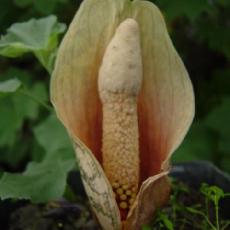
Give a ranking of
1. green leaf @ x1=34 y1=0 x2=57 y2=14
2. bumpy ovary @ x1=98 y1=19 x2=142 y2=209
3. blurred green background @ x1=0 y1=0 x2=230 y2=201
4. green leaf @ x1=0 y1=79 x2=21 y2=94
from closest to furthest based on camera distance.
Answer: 1. bumpy ovary @ x1=98 y1=19 x2=142 y2=209
2. green leaf @ x1=0 y1=79 x2=21 y2=94
3. blurred green background @ x1=0 y1=0 x2=230 y2=201
4. green leaf @ x1=34 y1=0 x2=57 y2=14

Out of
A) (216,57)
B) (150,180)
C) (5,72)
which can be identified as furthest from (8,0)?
(150,180)

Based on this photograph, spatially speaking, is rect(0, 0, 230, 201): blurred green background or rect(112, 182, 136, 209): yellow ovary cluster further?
rect(0, 0, 230, 201): blurred green background

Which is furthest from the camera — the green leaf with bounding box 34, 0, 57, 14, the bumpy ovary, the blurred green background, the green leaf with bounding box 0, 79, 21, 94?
the green leaf with bounding box 34, 0, 57, 14

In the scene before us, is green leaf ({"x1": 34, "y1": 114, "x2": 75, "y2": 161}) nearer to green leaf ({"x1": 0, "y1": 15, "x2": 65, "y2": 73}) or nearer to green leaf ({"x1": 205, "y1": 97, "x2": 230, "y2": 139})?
green leaf ({"x1": 0, "y1": 15, "x2": 65, "y2": 73})

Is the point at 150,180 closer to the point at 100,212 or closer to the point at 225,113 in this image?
the point at 100,212

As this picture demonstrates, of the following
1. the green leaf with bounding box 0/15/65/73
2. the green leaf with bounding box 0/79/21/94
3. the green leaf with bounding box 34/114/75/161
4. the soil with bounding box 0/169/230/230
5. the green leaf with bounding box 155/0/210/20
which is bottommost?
the soil with bounding box 0/169/230/230

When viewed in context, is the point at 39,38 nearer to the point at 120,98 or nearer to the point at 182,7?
the point at 120,98

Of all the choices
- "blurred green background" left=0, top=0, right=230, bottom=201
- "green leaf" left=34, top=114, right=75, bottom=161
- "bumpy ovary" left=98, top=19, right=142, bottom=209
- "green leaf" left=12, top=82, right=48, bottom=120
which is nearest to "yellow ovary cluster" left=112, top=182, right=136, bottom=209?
"bumpy ovary" left=98, top=19, right=142, bottom=209
